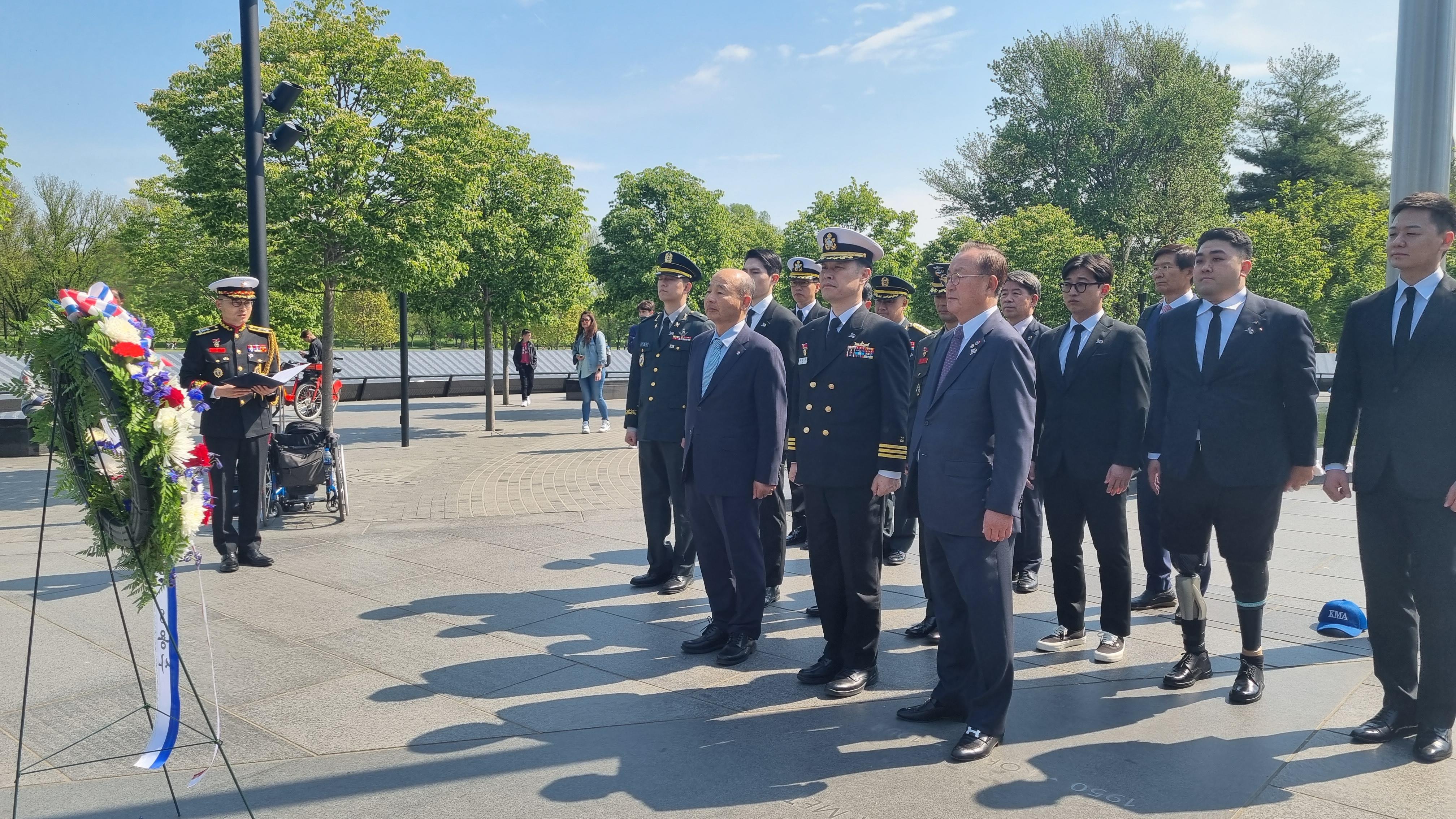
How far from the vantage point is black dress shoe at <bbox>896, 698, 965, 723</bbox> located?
448 cm

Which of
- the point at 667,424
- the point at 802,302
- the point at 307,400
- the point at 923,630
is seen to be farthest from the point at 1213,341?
the point at 307,400

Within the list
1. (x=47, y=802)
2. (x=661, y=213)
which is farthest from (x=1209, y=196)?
(x=47, y=802)

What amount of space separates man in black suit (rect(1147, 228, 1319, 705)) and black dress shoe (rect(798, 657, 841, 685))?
63.2 inches

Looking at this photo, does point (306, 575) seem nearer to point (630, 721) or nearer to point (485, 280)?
point (630, 721)

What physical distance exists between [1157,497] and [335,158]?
419 inches

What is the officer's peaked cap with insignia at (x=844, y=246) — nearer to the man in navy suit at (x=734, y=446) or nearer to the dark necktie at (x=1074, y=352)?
the man in navy suit at (x=734, y=446)

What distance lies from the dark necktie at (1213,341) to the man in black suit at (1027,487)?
1204mm

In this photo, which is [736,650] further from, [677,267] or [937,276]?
[937,276]

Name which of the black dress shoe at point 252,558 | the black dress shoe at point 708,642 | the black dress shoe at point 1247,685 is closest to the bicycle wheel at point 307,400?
the black dress shoe at point 252,558

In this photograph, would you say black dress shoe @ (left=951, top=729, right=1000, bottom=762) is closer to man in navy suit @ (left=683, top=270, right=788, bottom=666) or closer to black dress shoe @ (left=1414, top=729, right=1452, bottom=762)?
man in navy suit @ (left=683, top=270, right=788, bottom=666)

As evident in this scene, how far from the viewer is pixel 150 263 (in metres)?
29.4

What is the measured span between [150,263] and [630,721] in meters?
30.3

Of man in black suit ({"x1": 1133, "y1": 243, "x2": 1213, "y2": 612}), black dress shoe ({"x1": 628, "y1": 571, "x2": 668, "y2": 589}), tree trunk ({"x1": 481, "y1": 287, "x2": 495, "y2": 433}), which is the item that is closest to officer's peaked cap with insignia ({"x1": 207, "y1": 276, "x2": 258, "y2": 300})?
black dress shoe ({"x1": 628, "y1": 571, "x2": 668, "y2": 589})

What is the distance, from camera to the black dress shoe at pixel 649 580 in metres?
7.10
